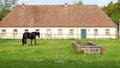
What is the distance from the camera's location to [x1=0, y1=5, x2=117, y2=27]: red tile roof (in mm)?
72875

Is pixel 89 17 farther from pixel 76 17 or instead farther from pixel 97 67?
pixel 97 67

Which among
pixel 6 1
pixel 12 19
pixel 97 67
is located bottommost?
pixel 97 67

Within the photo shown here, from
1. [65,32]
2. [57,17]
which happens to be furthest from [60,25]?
[57,17]

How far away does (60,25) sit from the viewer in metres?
72.6

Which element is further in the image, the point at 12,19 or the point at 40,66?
the point at 12,19

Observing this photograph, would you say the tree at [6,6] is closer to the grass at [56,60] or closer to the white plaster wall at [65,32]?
the white plaster wall at [65,32]

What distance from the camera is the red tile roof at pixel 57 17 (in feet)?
239

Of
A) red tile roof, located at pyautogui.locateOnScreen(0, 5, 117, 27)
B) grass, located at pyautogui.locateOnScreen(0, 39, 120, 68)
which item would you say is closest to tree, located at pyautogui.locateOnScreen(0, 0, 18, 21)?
red tile roof, located at pyautogui.locateOnScreen(0, 5, 117, 27)

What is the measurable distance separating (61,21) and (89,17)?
236 inches

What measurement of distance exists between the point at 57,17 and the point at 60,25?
271cm

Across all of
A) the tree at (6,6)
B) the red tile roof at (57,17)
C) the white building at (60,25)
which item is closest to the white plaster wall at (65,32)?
the white building at (60,25)

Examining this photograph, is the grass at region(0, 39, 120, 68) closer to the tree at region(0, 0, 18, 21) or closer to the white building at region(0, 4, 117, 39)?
the white building at region(0, 4, 117, 39)

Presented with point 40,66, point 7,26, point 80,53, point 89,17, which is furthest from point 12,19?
point 40,66

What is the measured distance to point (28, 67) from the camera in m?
15.0
